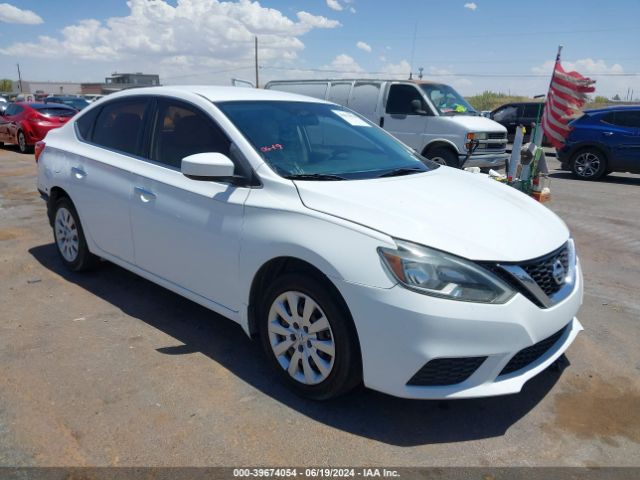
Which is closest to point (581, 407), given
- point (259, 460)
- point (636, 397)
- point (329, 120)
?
point (636, 397)

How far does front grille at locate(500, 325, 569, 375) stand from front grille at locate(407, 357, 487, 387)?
0.19m

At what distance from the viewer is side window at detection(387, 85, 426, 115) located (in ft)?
34.6

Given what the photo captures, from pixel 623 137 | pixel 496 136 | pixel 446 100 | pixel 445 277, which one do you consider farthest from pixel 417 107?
pixel 445 277

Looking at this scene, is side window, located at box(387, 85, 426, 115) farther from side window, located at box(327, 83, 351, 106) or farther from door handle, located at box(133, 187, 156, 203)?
door handle, located at box(133, 187, 156, 203)

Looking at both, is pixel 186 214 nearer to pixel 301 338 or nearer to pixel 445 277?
pixel 301 338

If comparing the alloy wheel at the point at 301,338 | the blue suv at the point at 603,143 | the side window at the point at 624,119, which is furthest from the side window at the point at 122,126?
the side window at the point at 624,119

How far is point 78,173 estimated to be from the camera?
4.46 m

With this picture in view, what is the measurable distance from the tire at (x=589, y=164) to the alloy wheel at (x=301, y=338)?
11.2 metres

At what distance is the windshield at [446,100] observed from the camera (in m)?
10.5

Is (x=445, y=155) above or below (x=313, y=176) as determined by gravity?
below

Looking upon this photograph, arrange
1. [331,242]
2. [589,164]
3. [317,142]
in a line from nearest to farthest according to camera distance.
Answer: [331,242], [317,142], [589,164]

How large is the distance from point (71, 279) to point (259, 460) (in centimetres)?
313

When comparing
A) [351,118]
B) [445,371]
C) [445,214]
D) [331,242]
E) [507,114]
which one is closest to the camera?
[445,371]

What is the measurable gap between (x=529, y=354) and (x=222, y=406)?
5.50 feet
